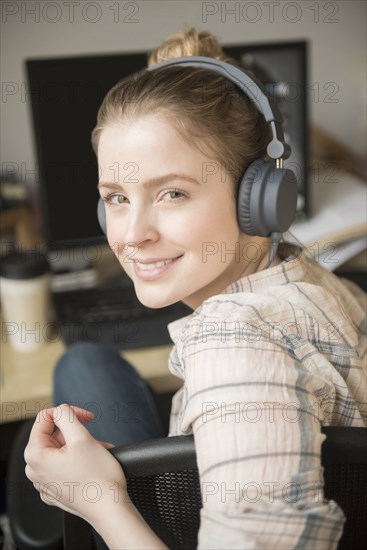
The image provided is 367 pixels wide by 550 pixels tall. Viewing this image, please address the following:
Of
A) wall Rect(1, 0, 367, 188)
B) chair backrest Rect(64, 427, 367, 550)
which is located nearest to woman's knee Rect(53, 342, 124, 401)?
chair backrest Rect(64, 427, 367, 550)

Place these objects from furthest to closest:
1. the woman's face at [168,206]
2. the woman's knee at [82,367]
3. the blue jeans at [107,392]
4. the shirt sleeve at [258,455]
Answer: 1. the woman's knee at [82,367]
2. the blue jeans at [107,392]
3. the woman's face at [168,206]
4. the shirt sleeve at [258,455]

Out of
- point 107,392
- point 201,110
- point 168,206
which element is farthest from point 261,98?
point 107,392

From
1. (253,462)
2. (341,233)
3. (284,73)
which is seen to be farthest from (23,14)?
(253,462)

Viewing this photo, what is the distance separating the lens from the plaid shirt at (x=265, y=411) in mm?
609

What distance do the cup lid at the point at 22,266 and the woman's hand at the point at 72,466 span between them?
59 cm

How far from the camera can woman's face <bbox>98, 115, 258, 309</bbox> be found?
0.81 m

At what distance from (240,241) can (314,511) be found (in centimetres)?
39

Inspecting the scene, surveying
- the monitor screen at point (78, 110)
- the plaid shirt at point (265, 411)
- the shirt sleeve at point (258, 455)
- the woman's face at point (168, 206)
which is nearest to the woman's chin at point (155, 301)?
the woman's face at point (168, 206)

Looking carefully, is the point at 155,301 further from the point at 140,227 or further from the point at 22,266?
the point at 22,266

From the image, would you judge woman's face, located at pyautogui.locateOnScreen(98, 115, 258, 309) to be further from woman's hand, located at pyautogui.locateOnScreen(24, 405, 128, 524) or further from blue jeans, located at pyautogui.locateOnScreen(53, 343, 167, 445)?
blue jeans, located at pyautogui.locateOnScreen(53, 343, 167, 445)

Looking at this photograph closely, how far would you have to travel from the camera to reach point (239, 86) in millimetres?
866

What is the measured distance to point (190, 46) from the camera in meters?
1.12

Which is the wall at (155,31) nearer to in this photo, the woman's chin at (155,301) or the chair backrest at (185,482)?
the woman's chin at (155,301)

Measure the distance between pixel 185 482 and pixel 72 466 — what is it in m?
0.14
